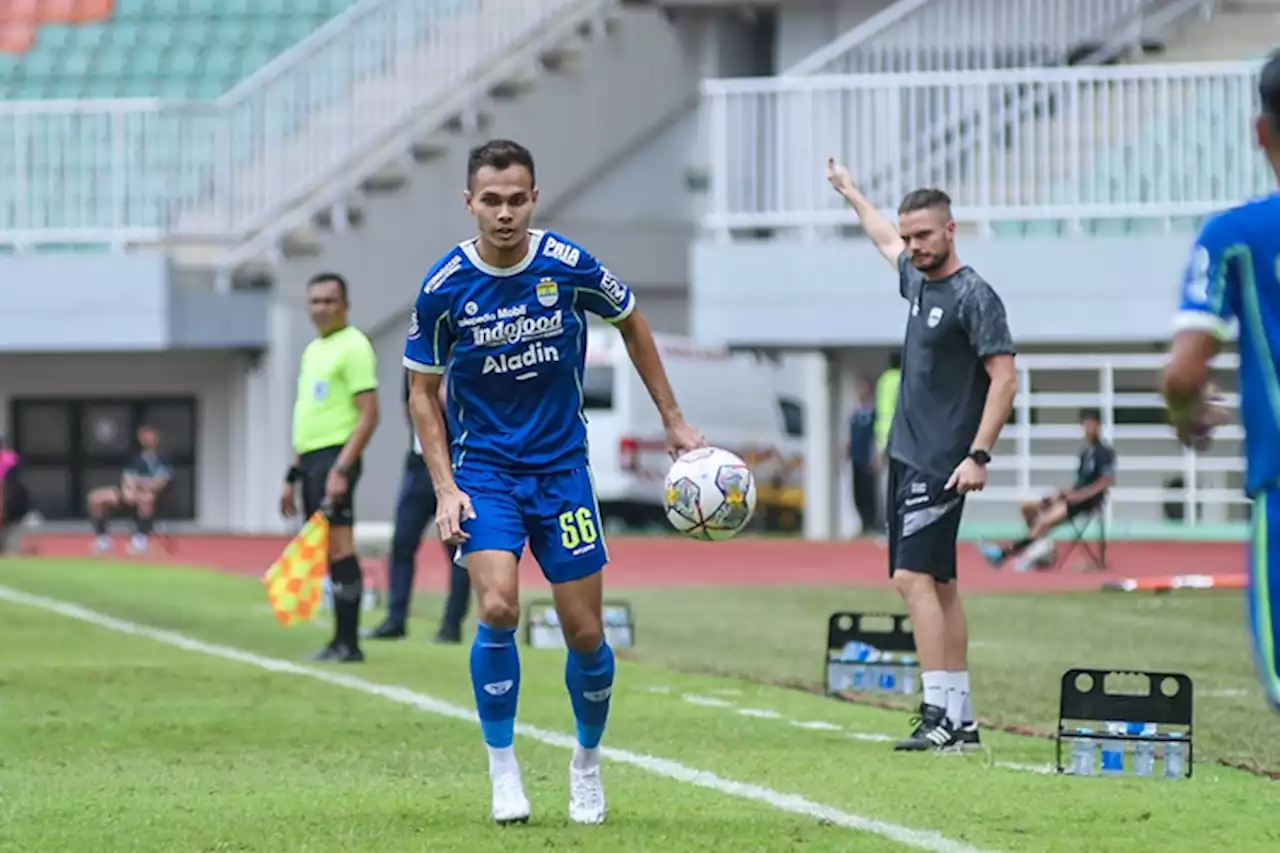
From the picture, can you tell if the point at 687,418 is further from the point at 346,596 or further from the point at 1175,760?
the point at 1175,760

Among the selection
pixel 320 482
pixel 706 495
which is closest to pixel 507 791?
pixel 706 495

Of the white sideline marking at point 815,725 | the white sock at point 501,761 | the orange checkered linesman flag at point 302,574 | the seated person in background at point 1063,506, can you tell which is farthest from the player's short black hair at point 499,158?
the seated person in background at point 1063,506

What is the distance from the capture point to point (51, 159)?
33375mm

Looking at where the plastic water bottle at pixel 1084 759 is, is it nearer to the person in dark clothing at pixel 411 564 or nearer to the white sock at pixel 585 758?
the white sock at pixel 585 758

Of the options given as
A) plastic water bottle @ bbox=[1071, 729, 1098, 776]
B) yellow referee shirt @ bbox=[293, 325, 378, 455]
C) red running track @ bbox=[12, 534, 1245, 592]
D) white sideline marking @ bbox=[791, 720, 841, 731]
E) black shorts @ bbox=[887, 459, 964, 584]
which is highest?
yellow referee shirt @ bbox=[293, 325, 378, 455]

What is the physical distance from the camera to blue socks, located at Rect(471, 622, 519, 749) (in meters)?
8.57

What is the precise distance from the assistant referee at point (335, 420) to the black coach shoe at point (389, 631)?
73.5 inches

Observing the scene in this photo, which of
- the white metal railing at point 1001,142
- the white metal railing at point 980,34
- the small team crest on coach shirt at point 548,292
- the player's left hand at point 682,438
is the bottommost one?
the player's left hand at point 682,438

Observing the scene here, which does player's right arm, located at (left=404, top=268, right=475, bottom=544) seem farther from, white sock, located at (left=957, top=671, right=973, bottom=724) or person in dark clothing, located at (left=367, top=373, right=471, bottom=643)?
person in dark clothing, located at (left=367, top=373, right=471, bottom=643)

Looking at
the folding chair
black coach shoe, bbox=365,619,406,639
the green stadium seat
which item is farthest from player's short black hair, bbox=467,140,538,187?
the green stadium seat

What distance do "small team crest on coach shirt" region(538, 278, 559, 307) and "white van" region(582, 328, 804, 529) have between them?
88.8 ft

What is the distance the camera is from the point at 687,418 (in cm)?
3850

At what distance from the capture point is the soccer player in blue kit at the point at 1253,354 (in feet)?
19.0

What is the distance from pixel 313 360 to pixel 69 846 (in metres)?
7.19
